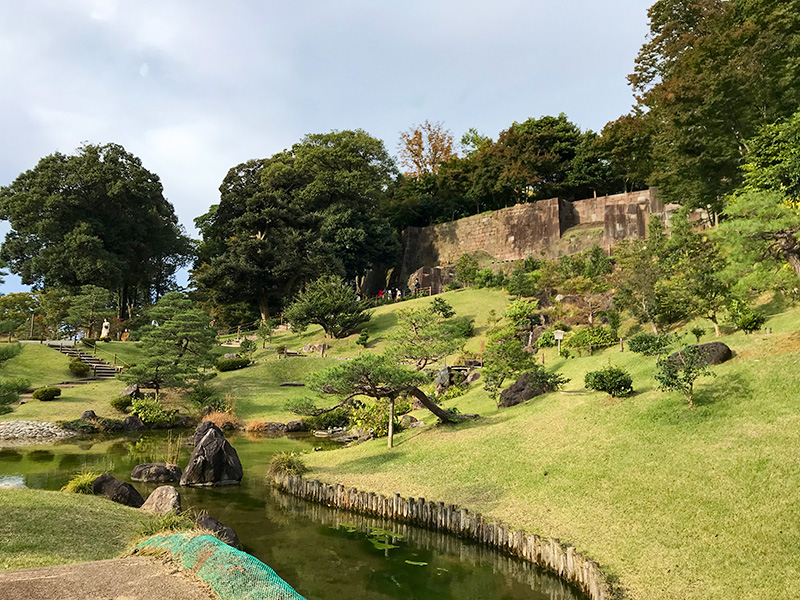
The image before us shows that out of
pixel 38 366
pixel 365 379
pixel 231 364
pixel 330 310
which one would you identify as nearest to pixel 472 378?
pixel 365 379

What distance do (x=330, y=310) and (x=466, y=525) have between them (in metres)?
26.8

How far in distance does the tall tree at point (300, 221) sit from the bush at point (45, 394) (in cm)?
1903

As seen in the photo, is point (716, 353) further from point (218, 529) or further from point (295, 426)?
point (295, 426)

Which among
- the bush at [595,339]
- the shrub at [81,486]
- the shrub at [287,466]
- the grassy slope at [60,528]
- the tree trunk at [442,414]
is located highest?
the bush at [595,339]

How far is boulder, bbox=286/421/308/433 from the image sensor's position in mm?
23125

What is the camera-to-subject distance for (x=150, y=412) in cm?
2295

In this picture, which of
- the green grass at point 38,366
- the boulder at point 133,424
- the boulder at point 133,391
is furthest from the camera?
the green grass at point 38,366

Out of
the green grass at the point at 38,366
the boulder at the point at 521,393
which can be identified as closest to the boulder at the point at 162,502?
the boulder at the point at 521,393

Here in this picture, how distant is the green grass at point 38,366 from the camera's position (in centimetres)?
2623

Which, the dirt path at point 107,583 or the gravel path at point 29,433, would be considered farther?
the gravel path at point 29,433

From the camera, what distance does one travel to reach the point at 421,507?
35.5ft

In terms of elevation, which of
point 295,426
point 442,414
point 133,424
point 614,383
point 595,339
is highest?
point 595,339

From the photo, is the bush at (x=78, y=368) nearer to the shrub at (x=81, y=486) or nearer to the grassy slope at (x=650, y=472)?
the grassy slope at (x=650, y=472)

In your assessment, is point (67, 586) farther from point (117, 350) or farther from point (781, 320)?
point (117, 350)
